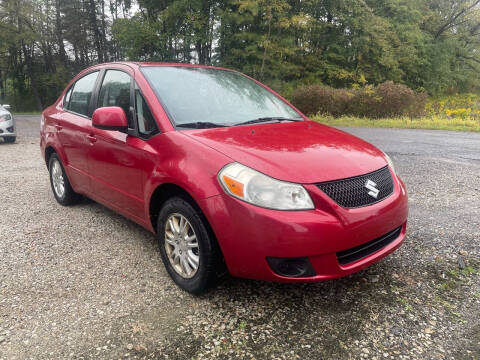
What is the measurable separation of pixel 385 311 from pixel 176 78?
244 cm

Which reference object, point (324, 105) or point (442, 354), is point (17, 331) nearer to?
point (442, 354)

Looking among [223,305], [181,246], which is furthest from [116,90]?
[223,305]

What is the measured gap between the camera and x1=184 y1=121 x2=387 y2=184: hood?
6.88 feet

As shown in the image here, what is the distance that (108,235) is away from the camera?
3.51m

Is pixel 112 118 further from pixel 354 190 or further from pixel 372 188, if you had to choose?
pixel 372 188

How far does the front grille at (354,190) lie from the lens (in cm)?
206

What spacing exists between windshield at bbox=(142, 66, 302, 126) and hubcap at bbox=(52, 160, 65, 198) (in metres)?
2.07

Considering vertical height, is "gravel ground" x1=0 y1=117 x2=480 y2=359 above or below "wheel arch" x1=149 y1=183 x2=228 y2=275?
below

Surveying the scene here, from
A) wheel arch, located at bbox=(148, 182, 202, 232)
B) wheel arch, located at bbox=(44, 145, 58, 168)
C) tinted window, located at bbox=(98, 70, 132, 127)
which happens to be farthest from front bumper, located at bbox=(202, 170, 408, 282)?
wheel arch, located at bbox=(44, 145, 58, 168)

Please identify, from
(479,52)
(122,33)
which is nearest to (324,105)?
(122,33)

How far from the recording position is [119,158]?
9.69 ft

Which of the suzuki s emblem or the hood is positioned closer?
the hood

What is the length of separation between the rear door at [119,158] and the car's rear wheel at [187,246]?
1.23ft

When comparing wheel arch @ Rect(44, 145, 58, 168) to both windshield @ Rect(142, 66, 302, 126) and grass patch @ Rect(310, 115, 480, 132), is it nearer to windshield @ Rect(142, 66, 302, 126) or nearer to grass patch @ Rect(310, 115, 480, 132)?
windshield @ Rect(142, 66, 302, 126)
